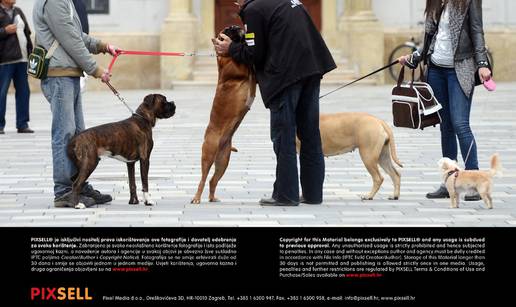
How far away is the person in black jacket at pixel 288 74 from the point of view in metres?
10.8

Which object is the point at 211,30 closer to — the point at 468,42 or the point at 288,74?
the point at 468,42

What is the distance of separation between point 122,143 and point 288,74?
138 cm

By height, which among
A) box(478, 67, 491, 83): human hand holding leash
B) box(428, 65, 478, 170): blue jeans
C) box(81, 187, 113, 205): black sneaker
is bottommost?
box(81, 187, 113, 205): black sneaker

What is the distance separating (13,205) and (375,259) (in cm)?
465

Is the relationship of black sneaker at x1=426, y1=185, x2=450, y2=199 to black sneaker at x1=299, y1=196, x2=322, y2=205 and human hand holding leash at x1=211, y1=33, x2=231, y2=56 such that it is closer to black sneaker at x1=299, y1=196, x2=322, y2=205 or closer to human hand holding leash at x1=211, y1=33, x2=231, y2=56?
black sneaker at x1=299, y1=196, x2=322, y2=205

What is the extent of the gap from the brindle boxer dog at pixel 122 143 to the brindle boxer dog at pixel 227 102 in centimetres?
39

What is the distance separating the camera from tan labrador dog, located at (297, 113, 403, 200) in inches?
448

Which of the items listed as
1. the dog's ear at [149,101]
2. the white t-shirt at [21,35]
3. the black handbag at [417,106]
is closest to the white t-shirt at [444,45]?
the black handbag at [417,106]

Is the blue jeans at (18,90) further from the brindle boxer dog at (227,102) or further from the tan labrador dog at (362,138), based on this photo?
the tan labrador dog at (362,138)

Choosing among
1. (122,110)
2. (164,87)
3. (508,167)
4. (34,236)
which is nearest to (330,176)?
(508,167)

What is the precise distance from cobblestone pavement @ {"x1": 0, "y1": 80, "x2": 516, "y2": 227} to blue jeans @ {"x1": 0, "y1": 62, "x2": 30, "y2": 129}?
0.71 feet

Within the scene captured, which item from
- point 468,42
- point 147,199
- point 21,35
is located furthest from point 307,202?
point 21,35

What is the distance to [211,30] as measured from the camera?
2930cm

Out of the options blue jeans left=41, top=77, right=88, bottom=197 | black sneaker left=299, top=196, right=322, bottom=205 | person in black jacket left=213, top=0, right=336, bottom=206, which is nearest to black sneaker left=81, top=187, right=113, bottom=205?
blue jeans left=41, top=77, right=88, bottom=197
